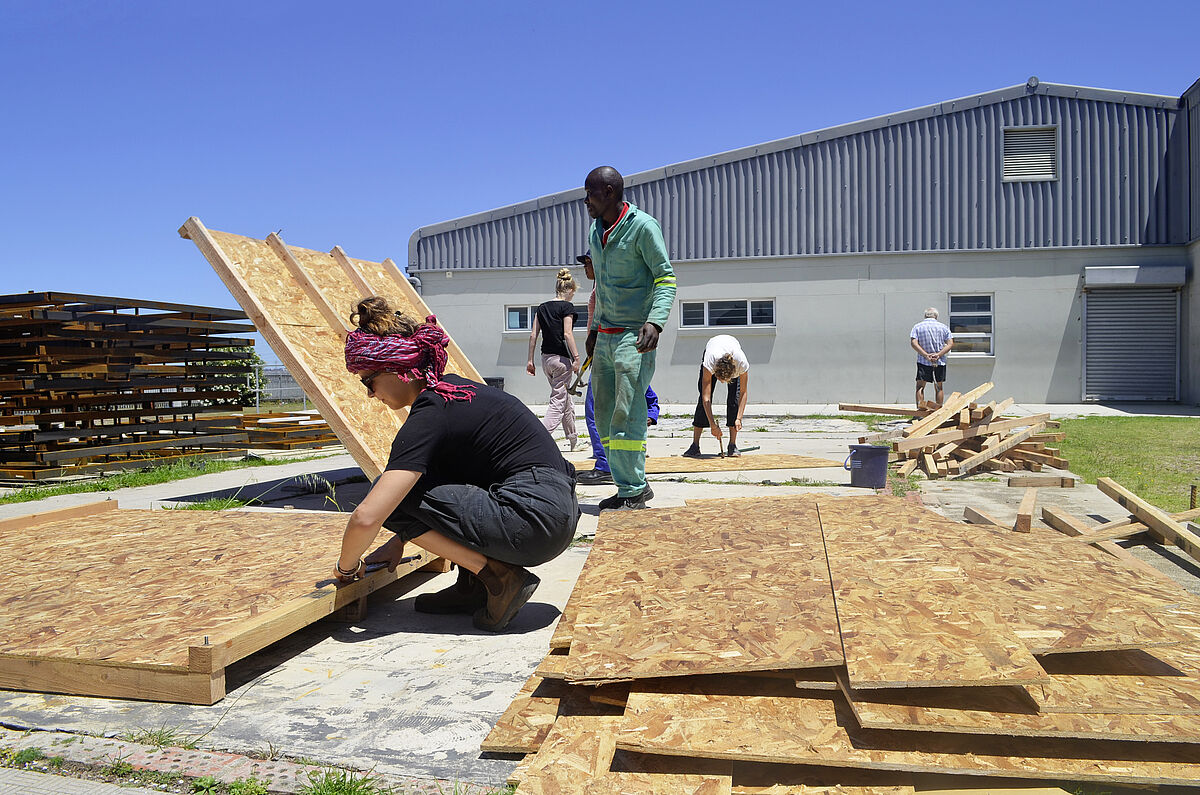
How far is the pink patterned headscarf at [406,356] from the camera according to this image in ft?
11.0

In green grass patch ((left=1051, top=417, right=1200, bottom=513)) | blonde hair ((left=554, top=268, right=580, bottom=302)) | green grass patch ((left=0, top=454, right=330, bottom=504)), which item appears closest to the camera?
green grass patch ((left=1051, top=417, right=1200, bottom=513))

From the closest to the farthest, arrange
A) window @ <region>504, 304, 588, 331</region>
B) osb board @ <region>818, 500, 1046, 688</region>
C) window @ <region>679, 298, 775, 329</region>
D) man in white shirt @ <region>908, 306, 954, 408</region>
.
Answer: osb board @ <region>818, 500, 1046, 688</region>, man in white shirt @ <region>908, 306, 954, 408</region>, window @ <region>679, 298, 775, 329</region>, window @ <region>504, 304, 588, 331</region>

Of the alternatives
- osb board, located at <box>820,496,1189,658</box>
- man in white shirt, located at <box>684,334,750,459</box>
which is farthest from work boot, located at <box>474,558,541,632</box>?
man in white shirt, located at <box>684,334,750,459</box>

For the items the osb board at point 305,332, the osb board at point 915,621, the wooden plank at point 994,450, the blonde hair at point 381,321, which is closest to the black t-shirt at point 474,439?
the blonde hair at point 381,321

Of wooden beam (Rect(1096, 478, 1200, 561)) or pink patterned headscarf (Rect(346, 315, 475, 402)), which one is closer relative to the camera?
pink patterned headscarf (Rect(346, 315, 475, 402))

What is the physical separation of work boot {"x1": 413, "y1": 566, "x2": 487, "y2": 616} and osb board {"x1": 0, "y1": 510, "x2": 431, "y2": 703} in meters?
0.22

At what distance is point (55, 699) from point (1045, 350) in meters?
20.3

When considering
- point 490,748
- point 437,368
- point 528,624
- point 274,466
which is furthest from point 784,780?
point 274,466

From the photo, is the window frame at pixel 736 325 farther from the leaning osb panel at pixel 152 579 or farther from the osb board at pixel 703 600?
the osb board at pixel 703 600

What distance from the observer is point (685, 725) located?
7.21 feet

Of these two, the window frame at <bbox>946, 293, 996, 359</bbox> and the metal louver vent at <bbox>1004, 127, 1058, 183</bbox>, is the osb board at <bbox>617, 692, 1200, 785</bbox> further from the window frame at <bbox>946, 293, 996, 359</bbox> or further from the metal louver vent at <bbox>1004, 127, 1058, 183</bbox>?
the metal louver vent at <bbox>1004, 127, 1058, 183</bbox>

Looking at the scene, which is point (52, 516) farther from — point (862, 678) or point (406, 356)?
point (862, 678)

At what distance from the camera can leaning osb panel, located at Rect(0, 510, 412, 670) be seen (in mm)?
2889

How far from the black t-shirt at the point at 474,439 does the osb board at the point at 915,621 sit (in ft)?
4.33
